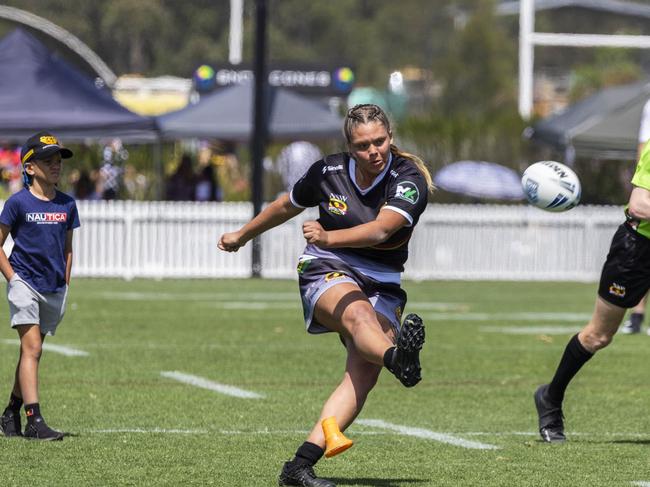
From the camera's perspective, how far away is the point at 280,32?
91625 mm

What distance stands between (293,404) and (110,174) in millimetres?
17257

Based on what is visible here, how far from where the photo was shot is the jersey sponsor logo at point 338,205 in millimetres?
7461

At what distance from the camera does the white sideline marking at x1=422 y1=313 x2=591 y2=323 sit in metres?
18.1

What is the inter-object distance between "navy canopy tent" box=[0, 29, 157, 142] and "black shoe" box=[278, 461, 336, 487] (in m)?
16.7

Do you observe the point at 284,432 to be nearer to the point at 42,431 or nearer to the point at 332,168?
the point at 42,431

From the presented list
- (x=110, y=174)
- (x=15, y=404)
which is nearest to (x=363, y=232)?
(x=15, y=404)

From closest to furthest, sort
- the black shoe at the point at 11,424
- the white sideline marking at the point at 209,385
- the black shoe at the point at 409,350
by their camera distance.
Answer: the black shoe at the point at 409,350 → the black shoe at the point at 11,424 → the white sideline marking at the point at 209,385

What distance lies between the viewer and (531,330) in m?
16.8

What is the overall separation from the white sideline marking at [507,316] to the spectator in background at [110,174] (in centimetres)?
996

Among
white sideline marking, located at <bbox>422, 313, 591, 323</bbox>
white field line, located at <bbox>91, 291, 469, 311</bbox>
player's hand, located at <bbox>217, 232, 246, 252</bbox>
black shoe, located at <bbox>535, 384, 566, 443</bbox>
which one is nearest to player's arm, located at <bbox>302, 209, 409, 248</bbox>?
player's hand, located at <bbox>217, 232, 246, 252</bbox>

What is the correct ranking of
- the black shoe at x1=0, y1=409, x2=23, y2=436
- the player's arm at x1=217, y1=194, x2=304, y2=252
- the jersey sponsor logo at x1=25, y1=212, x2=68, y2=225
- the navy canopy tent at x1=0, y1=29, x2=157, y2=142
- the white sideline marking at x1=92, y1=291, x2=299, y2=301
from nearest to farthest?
the player's arm at x1=217, y1=194, x2=304, y2=252 → the jersey sponsor logo at x1=25, y1=212, x2=68, y2=225 → the black shoe at x1=0, y1=409, x2=23, y2=436 → the white sideline marking at x1=92, y1=291, x2=299, y2=301 → the navy canopy tent at x1=0, y1=29, x2=157, y2=142

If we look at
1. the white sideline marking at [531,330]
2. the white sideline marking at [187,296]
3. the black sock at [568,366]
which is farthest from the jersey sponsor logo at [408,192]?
the white sideline marking at [187,296]

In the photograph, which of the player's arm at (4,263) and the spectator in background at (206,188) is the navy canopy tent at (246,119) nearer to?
the spectator in background at (206,188)

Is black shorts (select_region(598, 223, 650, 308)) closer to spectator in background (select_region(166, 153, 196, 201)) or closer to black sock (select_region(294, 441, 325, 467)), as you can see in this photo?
black sock (select_region(294, 441, 325, 467))
